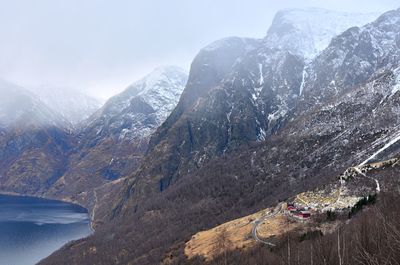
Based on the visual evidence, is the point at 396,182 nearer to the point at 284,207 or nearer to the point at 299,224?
the point at 299,224

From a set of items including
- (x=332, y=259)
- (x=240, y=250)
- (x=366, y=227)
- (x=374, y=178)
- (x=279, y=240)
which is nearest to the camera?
(x=332, y=259)

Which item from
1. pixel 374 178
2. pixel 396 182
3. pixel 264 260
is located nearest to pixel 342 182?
pixel 374 178

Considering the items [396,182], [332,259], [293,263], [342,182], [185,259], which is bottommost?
[185,259]

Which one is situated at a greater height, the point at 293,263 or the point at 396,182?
the point at 293,263

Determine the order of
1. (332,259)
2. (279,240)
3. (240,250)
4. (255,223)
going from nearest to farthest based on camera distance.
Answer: (332,259) < (279,240) < (240,250) < (255,223)

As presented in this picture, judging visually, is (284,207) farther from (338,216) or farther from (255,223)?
(338,216)

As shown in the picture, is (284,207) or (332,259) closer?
(332,259)
